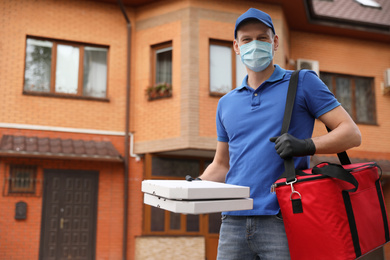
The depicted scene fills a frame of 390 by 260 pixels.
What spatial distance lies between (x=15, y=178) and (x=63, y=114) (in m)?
2.01

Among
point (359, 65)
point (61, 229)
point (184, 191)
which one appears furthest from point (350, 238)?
point (359, 65)

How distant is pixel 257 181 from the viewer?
207cm

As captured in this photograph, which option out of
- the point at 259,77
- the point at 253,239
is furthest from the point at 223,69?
the point at 253,239

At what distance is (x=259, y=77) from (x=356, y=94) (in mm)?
12855

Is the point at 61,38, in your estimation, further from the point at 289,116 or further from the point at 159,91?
the point at 289,116

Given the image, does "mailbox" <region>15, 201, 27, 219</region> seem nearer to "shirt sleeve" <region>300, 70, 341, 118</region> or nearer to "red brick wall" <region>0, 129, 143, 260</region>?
"red brick wall" <region>0, 129, 143, 260</region>

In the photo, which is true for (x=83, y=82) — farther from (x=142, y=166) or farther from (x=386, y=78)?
(x=386, y=78)

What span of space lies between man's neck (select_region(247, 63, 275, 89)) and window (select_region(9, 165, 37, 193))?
986 cm

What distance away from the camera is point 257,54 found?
221 centimetres

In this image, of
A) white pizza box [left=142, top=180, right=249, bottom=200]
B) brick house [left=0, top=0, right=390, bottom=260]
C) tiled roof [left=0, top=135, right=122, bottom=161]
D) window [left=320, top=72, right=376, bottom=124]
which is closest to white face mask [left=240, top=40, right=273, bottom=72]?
white pizza box [left=142, top=180, right=249, bottom=200]

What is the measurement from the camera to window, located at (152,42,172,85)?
12250 millimetres

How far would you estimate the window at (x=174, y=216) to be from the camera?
11.8 m

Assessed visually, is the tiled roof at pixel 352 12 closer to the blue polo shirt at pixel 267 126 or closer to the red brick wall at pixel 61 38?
the red brick wall at pixel 61 38

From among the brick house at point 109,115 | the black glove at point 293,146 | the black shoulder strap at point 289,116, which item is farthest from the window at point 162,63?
the black glove at point 293,146
